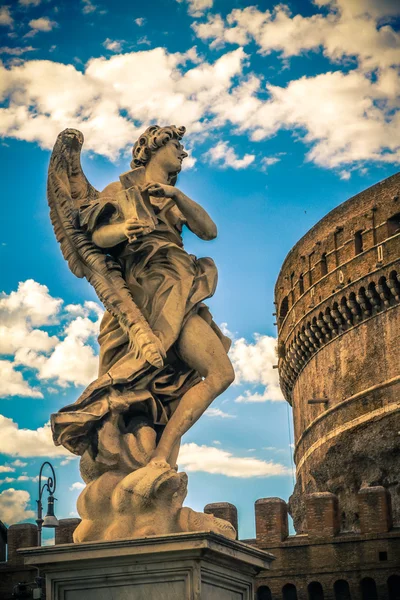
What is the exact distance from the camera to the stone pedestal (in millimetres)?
4797

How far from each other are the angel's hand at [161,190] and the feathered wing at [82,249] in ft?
1.15

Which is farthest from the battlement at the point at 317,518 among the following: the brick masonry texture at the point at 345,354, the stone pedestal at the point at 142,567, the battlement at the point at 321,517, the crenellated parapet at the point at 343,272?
the stone pedestal at the point at 142,567

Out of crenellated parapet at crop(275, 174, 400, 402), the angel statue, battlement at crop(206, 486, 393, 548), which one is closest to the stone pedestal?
the angel statue

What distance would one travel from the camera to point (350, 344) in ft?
115

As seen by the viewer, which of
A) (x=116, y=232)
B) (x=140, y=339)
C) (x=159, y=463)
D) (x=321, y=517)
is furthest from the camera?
(x=321, y=517)

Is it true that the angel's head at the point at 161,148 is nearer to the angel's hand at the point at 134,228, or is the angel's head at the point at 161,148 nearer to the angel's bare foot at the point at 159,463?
the angel's hand at the point at 134,228

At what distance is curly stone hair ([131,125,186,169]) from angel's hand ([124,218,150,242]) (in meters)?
0.47

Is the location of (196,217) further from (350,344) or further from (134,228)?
(350,344)

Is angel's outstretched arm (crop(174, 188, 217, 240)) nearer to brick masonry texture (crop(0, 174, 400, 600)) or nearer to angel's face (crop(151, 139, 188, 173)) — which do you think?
angel's face (crop(151, 139, 188, 173))

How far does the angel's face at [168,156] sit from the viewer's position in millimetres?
5824

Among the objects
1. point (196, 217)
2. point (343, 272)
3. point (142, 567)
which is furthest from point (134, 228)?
point (343, 272)

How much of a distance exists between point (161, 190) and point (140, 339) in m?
0.65

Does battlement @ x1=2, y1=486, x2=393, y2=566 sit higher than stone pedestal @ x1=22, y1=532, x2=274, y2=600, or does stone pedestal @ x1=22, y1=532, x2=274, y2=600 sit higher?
battlement @ x1=2, y1=486, x2=393, y2=566

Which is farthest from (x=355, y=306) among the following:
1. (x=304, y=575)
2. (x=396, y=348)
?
(x=304, y=575)
